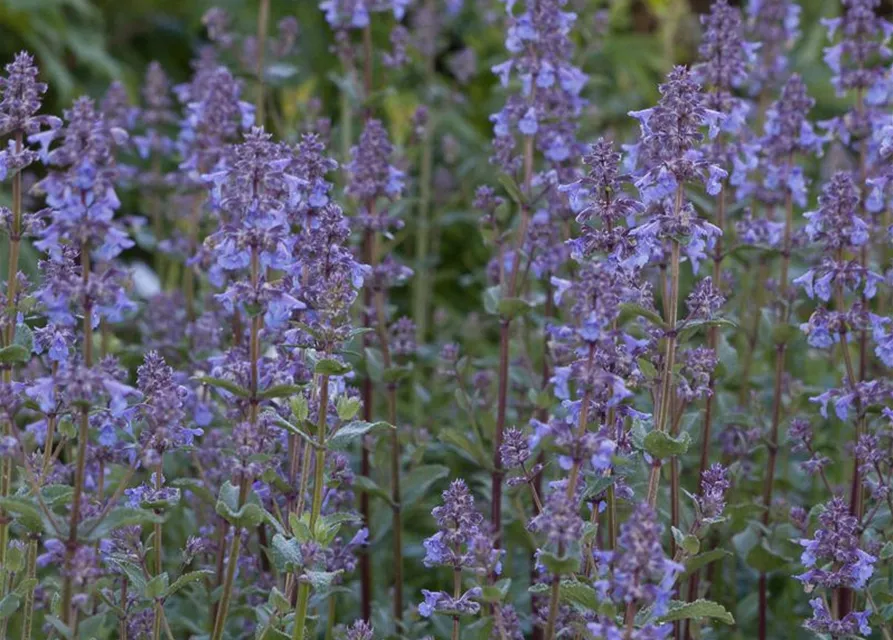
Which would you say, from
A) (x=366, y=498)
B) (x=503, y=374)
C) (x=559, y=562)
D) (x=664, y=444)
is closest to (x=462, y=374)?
(x=503, y=374)

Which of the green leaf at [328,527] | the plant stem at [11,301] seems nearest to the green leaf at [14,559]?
the plant stem at [11,301]

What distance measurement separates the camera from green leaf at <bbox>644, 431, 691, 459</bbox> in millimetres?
2650

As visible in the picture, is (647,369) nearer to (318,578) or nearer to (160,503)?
(318,578)

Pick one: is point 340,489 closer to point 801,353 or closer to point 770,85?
point 801,353

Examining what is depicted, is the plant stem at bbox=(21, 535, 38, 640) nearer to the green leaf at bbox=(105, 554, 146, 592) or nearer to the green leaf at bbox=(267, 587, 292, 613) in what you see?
the green leaf at bbox=(105, 554, 146, 592)

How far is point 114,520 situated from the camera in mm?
2457

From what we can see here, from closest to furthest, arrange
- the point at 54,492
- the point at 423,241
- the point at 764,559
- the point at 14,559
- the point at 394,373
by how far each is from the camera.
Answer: the point at 54,492
the point at 14,559
the point at 764,559
the point at 394,373
the point at 423,241

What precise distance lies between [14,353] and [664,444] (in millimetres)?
1363

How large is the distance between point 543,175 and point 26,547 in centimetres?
178

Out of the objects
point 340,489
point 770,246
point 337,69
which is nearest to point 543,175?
point 770,246

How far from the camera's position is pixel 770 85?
5.04 metres

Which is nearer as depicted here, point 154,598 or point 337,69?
point 154,598

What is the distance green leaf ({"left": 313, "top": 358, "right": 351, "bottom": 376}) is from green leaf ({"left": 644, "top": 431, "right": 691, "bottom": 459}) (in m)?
0.65

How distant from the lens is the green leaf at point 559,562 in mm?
2367
